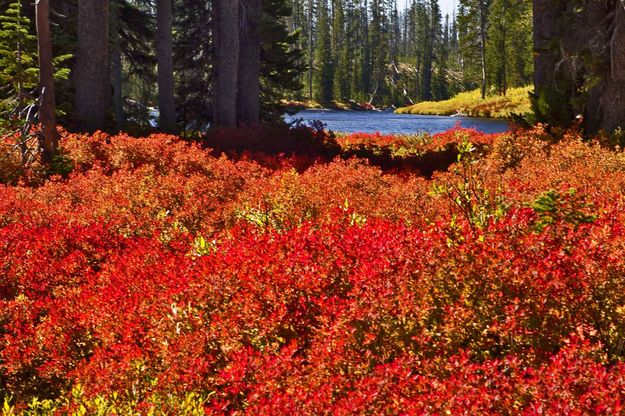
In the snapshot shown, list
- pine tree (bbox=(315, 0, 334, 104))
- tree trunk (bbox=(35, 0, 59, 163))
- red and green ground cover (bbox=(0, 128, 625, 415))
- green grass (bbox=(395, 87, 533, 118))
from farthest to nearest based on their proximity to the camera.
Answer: pine tree (bbox=(315, 0, 334, 104))
green grass (bbox=(395, 87, 533, 118))
tree trunk (bbox=(35, 0, 59, 163))
red and green ground cover (bbox=(0, 128, 625, 415))

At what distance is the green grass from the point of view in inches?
2204

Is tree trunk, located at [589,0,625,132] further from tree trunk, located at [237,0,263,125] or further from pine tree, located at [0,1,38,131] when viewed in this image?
tree trunk, located at [237,0,263,125]

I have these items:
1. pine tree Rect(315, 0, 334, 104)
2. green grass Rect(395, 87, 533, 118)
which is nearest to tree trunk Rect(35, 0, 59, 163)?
green grass Rect(395, 87, 533, 118)

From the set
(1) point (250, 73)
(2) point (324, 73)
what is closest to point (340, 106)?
(2) point (324, 73)

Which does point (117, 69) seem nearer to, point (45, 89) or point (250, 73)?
point (250, 73)

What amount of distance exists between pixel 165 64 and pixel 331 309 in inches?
661

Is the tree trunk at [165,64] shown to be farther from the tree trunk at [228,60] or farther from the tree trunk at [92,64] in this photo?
the tree trunk at [92,64]

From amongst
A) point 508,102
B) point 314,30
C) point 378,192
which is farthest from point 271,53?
point 314,30

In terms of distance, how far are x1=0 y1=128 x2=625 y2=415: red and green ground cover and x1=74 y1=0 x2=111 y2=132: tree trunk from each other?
962 cm

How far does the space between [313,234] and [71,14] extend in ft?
51.4

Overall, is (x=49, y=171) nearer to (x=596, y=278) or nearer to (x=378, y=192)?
(x=378, y=192)

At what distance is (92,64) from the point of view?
15.6m

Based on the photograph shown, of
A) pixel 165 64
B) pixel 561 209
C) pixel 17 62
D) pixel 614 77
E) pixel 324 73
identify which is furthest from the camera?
pixel 324 73

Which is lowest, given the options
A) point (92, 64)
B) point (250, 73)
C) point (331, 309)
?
point (331, 309)
